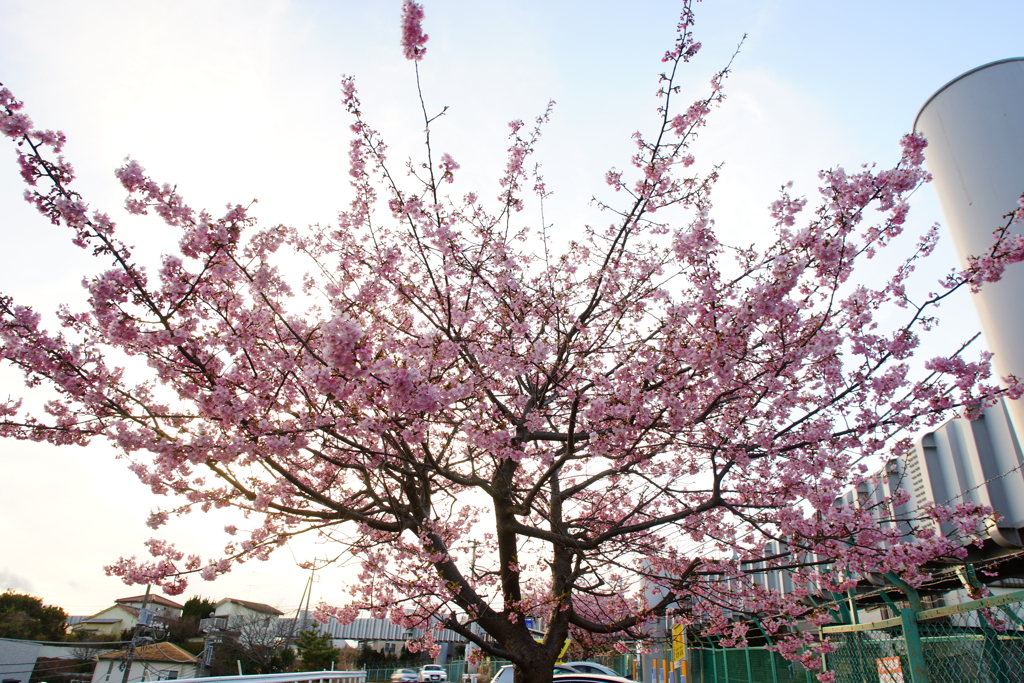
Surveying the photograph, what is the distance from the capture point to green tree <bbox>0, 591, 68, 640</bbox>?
111ft

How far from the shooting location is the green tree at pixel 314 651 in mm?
32562

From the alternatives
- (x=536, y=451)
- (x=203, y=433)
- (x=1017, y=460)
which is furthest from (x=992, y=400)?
(x=203, y=433)

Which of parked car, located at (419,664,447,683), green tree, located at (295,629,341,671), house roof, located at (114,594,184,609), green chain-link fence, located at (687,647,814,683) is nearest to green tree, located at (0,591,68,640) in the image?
house roof, located at (114,594,184,609)

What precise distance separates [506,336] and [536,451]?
145 cm

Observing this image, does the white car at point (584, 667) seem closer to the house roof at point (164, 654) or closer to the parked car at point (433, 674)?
the parked car at point (433, 674)

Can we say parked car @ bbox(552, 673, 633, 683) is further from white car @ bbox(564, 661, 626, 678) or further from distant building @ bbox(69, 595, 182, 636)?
distant building @ bbox(69, 595, 182, 636)

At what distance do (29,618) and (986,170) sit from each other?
53051 millimetres

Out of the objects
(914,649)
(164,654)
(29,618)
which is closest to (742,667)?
(914,649)

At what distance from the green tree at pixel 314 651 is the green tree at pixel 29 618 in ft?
58.1

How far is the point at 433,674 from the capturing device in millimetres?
36219

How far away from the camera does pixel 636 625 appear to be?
6473 millimetres

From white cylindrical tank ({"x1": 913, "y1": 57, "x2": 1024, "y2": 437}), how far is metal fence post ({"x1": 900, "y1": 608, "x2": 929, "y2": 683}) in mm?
2680

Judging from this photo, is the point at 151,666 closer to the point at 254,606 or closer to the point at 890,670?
the point at 254,606

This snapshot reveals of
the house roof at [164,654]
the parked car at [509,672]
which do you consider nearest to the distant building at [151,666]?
the house roof at [164,654]
